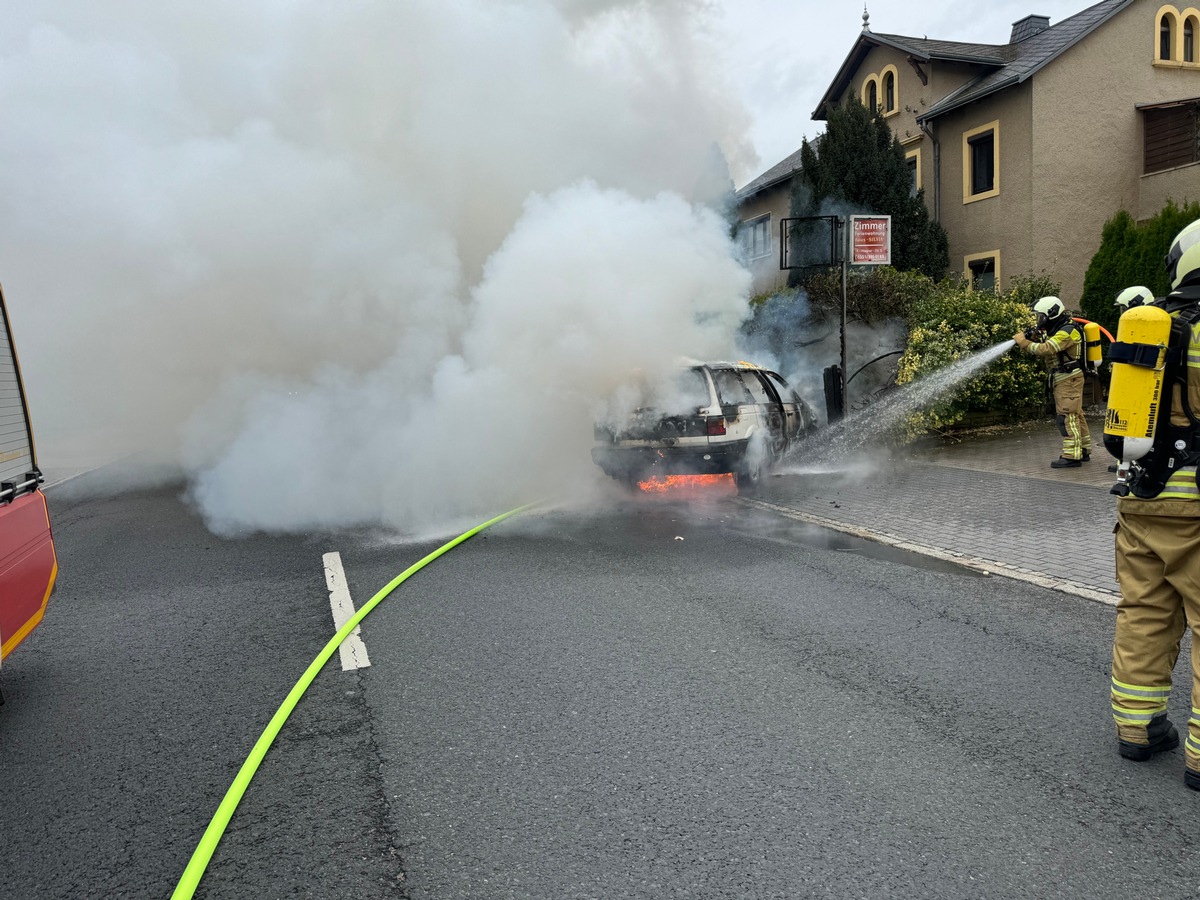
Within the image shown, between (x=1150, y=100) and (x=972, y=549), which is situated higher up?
(x=1150, y=100)

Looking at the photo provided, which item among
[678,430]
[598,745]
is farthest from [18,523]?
[678,430]

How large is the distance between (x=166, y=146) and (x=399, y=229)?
8.16ft

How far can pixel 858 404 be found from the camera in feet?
47.9

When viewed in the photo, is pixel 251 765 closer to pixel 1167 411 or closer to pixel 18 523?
pixel 18 523

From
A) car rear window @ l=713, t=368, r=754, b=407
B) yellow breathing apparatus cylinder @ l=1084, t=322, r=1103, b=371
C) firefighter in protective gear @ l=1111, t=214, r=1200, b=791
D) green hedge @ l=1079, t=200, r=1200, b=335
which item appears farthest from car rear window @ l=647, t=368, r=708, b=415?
green hedge @ l=1079, t=200, r=1200, b=335

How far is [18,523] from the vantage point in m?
4.13

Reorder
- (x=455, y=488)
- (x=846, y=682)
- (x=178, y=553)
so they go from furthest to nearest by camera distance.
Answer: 1. (x=455, y=488)
2. (x=178, y=553)
3. (x=846, y=682)

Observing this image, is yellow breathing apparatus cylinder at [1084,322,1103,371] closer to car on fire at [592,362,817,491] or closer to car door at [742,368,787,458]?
car door at [742,368,787,458]

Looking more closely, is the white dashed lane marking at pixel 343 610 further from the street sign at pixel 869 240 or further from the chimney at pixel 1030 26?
the chimney at pixel 1030 26

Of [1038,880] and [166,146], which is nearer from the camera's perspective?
[1038,880]

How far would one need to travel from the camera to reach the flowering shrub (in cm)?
1280

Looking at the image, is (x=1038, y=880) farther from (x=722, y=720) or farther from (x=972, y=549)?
(x=972, y=549)

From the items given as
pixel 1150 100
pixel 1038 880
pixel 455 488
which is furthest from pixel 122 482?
pixel 1150 100

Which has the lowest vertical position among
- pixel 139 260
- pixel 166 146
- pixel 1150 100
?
pixel 139 260
